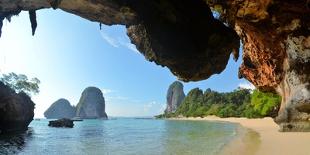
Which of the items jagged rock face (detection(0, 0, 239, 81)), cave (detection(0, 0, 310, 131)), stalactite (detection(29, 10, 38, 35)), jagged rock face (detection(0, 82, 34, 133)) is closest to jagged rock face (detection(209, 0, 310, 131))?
cave (detection(0, 0, 310, 131))

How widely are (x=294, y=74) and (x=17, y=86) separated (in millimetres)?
61199

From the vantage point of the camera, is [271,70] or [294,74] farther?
[271,70]

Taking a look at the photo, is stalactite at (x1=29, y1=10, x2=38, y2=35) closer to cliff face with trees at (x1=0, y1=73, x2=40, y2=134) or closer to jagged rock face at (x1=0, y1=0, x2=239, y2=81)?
jagged rock face at (x1=0, y1=0, x2=239, y2=81)

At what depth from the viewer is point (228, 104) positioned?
129250 mm

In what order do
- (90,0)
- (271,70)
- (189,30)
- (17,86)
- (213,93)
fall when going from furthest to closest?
1. (213,93)
2. (17,86)
3. (271,70)
4. (189,30)
5. (90,0)

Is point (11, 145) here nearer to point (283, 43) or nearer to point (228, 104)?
point (283, 43)

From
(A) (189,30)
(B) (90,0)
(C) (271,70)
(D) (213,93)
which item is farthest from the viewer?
(D) (213,93)

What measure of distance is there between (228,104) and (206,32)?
114m

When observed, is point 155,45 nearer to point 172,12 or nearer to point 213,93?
point 172,12

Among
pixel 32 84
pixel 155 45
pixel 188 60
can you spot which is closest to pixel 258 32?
pixel 188 60

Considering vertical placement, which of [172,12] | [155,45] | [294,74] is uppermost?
[172,12]

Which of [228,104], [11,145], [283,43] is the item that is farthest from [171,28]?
[228,104]

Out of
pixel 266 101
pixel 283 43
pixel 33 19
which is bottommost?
pixel 266 101

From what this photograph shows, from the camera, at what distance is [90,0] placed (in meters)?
17.0
